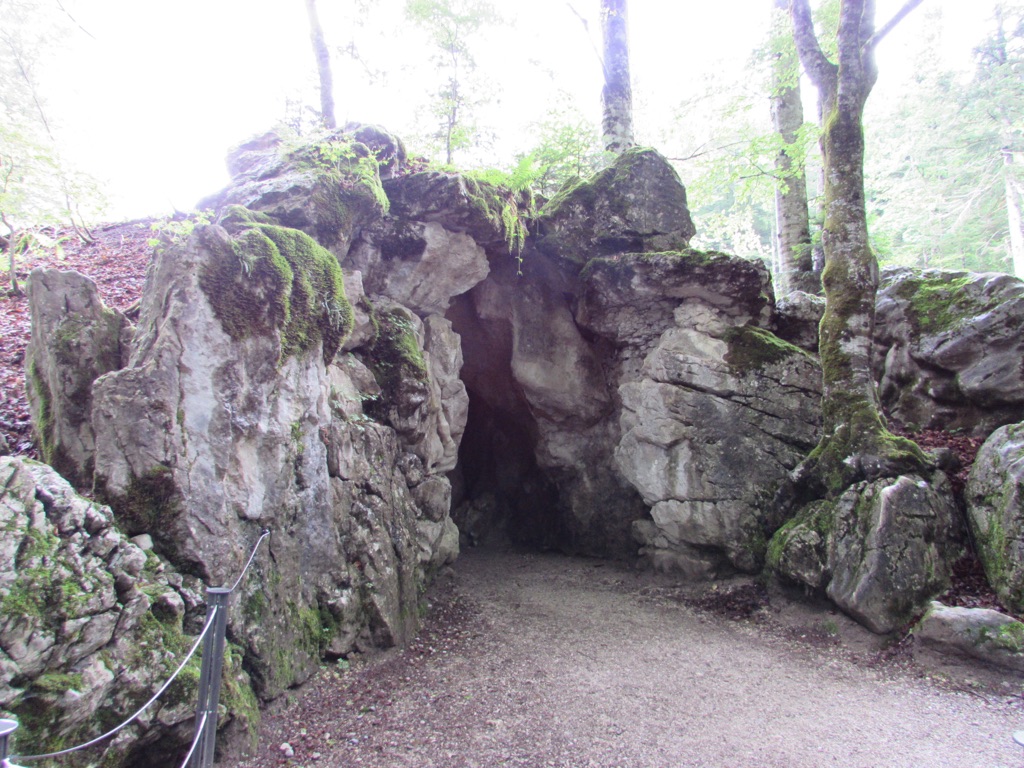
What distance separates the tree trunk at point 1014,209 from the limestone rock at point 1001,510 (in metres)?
14.2

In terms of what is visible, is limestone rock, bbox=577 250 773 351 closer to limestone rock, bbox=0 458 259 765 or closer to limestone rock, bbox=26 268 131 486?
limestone rock, bbox=26 268 131 486

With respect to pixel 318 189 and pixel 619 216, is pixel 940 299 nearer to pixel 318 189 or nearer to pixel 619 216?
pixel 619 216

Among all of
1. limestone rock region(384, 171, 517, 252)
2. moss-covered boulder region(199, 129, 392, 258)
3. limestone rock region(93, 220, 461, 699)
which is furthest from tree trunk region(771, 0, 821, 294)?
limestone rock region(93, 220, 461, 699)

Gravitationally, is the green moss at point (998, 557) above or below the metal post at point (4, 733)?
below

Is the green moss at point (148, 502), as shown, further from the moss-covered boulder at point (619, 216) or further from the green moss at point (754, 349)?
the green moss at point (754, 349)

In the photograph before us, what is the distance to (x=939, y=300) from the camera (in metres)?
8.04

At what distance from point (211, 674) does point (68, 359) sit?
287 centimetres

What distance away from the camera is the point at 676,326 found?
894 centimetres

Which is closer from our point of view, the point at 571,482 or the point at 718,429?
the point at 718,429

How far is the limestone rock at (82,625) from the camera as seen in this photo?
2.77m

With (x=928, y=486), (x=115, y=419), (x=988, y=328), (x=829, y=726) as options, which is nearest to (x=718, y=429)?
(x=928, y=486)

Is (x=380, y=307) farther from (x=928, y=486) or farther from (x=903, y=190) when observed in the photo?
(x=903, y=190)

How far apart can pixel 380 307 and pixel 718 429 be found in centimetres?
513

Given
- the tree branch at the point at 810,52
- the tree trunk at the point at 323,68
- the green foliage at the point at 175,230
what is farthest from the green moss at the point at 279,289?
the tree branch at the point at 810,52
